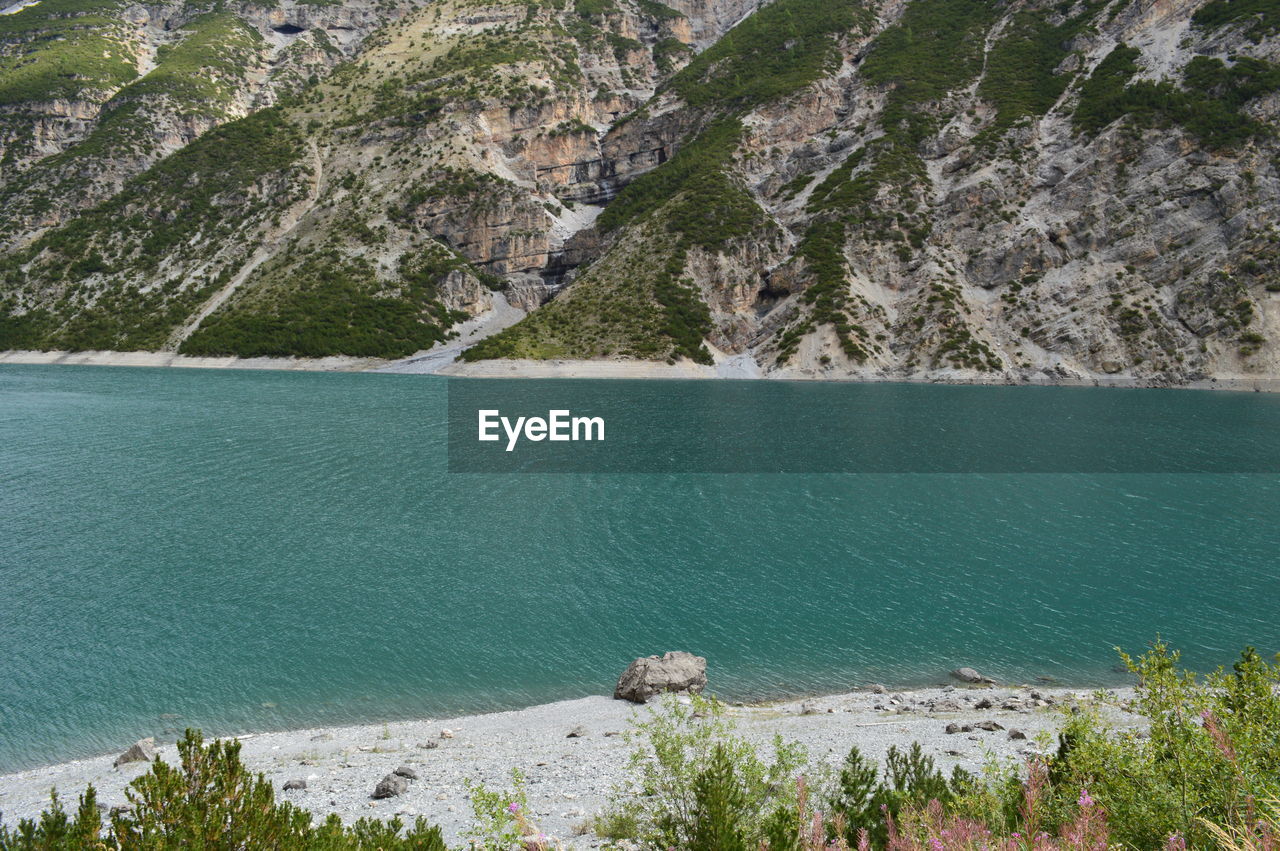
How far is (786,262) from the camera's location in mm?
133125

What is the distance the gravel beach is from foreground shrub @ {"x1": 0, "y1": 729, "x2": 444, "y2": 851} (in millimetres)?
4210

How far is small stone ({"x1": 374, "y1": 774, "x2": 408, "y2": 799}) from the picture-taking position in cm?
1204

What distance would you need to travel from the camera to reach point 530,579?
89.0 ft

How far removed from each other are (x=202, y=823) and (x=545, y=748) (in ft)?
31.0

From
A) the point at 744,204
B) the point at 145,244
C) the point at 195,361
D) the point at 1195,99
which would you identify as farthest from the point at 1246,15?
the point at 145,244

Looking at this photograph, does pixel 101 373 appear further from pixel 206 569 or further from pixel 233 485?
pixel 206 569

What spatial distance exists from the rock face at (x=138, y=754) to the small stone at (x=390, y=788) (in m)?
5.83

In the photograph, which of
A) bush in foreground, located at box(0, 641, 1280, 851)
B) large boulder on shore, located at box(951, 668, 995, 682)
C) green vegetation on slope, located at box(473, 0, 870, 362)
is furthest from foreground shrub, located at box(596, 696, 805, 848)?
green vegetation on slope, located at box(473, 0, 870, 362)

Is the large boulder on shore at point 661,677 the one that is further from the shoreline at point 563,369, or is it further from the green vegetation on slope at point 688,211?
the green vegetation on slope at point 688,211

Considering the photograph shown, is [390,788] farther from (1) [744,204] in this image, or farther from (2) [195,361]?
(2) [195,361]

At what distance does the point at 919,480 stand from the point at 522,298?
135 m

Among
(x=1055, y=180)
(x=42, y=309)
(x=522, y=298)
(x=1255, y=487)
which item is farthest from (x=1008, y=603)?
(x=42, y=309)

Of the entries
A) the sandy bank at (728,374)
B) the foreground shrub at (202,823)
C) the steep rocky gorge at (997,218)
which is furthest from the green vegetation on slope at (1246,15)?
the foreground shrub at (202,823)

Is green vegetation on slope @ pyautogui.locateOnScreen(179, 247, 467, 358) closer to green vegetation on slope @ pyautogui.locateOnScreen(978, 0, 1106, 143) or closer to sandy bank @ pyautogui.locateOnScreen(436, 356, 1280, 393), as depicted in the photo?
sandy bank @ pyautogui.locateOnScreen(436, 356, 1280, 393)
